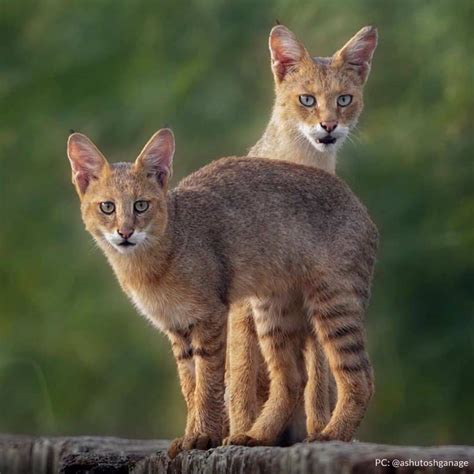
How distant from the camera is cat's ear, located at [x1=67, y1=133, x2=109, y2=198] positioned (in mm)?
7824

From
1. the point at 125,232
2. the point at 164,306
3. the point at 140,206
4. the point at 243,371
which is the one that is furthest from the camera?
the point at 243,371

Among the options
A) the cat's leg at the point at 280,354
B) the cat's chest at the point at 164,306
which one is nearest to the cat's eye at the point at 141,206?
the cat's chest at the point at 164,306

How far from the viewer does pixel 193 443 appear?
7637 mm

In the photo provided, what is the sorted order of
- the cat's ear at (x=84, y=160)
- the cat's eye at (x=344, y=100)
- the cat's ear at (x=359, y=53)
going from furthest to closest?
the cat's ear at (x=359, y=53)
the cat's eye at (x=344, y=100)
the cat's ear at (x=84, y=160)

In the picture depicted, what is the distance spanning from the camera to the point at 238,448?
7.32 m

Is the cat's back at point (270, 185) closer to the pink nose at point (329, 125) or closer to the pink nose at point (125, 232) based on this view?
the pink nose at point (125, 232)

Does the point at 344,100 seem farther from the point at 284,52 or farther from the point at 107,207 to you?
the point at 107,207

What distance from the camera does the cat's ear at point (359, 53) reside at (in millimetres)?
9469

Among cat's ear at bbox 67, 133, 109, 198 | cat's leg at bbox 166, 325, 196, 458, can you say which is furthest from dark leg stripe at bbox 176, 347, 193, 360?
cat's ear at bbox 67, 133, 109, 198

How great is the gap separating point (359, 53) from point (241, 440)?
106 inches

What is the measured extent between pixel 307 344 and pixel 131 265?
3.44ft

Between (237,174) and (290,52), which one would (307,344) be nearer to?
(237,174)

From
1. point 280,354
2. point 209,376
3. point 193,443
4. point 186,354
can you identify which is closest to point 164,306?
point 186,354

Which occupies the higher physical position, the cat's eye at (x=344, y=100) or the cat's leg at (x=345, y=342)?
the cat's eye at (x=344, y=100)
